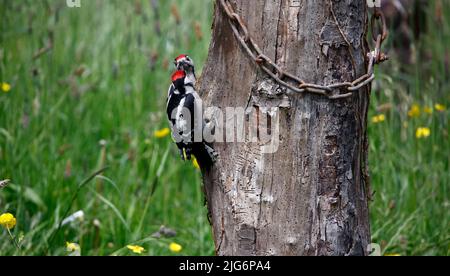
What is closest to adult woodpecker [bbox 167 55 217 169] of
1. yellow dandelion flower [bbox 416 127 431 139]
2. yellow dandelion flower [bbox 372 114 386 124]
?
yellow dandelion flower [bbox 372 114 386 124]

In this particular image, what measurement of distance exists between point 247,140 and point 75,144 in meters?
2.11

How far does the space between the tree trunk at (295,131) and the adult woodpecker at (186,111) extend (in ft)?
0.23

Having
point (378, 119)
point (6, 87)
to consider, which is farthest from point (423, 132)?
point (6, 87)

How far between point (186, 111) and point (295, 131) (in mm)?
360

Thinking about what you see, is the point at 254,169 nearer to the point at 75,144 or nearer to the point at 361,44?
the point at 361,44

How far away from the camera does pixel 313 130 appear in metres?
2.15

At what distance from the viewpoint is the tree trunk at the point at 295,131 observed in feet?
7.02

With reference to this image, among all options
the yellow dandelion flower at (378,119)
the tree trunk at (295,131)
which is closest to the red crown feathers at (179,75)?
the tree trunk at (295,131)

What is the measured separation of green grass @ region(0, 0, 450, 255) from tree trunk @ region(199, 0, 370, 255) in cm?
87

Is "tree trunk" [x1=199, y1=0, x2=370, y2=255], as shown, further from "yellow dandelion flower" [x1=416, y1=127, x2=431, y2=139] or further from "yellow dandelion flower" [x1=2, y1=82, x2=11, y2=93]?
"yellow dandelion flower" [x1=2, y1=82, x2=11, y2=93]

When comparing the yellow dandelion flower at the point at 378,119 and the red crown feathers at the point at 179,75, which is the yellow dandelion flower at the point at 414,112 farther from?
the red crown feathers at the point at 179,75

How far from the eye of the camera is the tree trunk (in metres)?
2.14

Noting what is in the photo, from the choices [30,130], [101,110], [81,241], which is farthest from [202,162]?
[101,110]

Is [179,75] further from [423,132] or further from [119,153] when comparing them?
[119,153]
